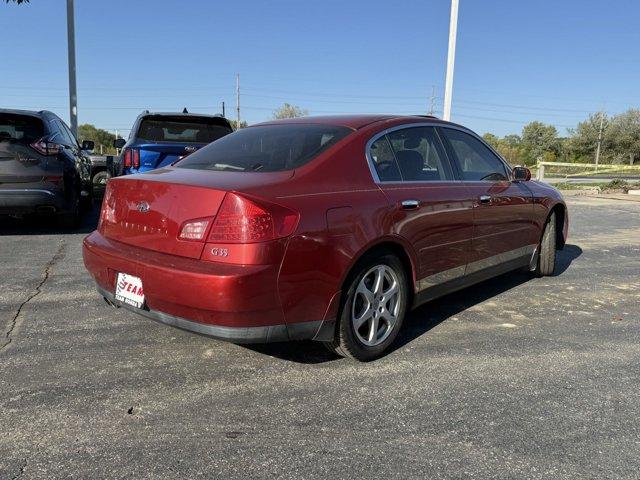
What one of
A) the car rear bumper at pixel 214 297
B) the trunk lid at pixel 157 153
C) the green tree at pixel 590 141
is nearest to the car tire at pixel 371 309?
the car rear bumper at pixel 214 297

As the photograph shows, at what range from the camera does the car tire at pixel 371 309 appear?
3.18m

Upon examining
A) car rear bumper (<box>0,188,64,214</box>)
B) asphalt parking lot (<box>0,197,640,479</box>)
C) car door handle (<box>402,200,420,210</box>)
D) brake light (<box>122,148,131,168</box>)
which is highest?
brake light (<box>122,148,131,168</box>)

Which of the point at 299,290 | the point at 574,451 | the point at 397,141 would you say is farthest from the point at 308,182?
the point at 574,451

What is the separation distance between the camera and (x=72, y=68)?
13969 millimetres

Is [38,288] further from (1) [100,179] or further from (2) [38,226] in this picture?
(1) [100,179]

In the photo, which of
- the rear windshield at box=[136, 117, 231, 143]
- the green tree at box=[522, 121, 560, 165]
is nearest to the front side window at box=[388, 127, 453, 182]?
the rear windshield at box=[136, 117, 231, 143]

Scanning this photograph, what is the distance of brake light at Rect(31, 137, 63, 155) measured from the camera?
21.6 ft

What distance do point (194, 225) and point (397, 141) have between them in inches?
62.8

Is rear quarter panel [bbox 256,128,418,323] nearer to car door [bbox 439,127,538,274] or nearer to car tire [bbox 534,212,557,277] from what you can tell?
car door [bbox 439,127,538,274]

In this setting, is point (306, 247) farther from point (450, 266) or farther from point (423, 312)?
point (423, 312)

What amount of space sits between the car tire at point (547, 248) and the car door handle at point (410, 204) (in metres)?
2.53

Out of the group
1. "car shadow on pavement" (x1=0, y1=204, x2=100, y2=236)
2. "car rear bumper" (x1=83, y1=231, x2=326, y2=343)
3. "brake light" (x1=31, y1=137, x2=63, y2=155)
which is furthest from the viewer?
"car shadow on pavement" (x1=0, y1=204, x2=100, y2=236)

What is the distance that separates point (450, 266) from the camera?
3963 mm

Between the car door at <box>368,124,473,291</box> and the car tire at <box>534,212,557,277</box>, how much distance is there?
6.01 ft
